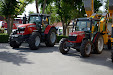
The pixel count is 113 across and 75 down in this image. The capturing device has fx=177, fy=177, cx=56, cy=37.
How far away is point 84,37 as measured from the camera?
1117 cm

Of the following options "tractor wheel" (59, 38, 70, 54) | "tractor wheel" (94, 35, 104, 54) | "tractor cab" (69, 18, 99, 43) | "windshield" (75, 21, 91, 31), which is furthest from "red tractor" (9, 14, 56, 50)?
"tractor wheel" (94, 35, 104, 54)

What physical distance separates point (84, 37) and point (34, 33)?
13.4ft

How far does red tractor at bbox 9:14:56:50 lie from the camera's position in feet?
43.9

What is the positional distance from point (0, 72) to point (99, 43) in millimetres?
7452

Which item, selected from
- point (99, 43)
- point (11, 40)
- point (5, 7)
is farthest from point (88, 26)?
point (5, 7)

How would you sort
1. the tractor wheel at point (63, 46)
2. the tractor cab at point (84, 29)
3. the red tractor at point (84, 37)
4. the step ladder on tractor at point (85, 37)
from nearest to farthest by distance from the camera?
the step ladder on tractor at point (85, 37)
the red tractor at point (84, 37)
the tractor cab at point (84, 29)
the tractor wheel at point (63, 46)

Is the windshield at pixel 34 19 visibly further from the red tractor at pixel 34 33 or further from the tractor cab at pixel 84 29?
the tractor cab at pixel 84 29

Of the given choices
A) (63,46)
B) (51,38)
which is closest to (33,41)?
(63,46)

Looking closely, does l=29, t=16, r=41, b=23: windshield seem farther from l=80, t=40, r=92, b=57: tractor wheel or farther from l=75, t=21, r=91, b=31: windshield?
l=80, t=40, r=92, b=57: tractor wheel

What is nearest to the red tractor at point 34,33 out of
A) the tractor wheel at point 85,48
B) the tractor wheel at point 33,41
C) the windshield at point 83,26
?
the tractor wheel at point 33,41

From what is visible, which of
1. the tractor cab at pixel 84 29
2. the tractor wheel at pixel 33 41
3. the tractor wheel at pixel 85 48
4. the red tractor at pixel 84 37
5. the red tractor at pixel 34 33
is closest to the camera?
the tractor wheel at pixel 85 48

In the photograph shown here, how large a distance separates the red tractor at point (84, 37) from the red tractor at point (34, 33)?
270 centimetres

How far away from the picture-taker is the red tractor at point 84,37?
10898 millimetres

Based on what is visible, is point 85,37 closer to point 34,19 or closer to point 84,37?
point 84,37
